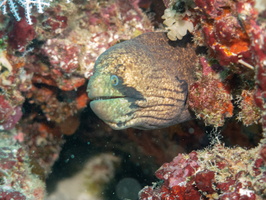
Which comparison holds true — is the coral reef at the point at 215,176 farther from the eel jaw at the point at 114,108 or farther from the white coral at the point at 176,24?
the white coral at the point at 176,24

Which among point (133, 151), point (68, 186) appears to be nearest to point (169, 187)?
point (133, 151)

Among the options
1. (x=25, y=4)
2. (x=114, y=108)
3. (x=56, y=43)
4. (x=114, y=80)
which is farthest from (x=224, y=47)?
(x=56, y=43)

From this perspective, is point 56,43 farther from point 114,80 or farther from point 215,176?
point 215,176

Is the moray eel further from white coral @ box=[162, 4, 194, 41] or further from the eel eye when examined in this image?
white coral @ box=[162, 4, 194, 41]

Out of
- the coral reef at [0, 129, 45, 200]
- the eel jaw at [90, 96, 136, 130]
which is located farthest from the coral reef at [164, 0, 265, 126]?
the coral reef at [0, 129, 45, 200]

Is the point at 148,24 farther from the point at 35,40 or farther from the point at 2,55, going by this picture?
the point at 2,55
